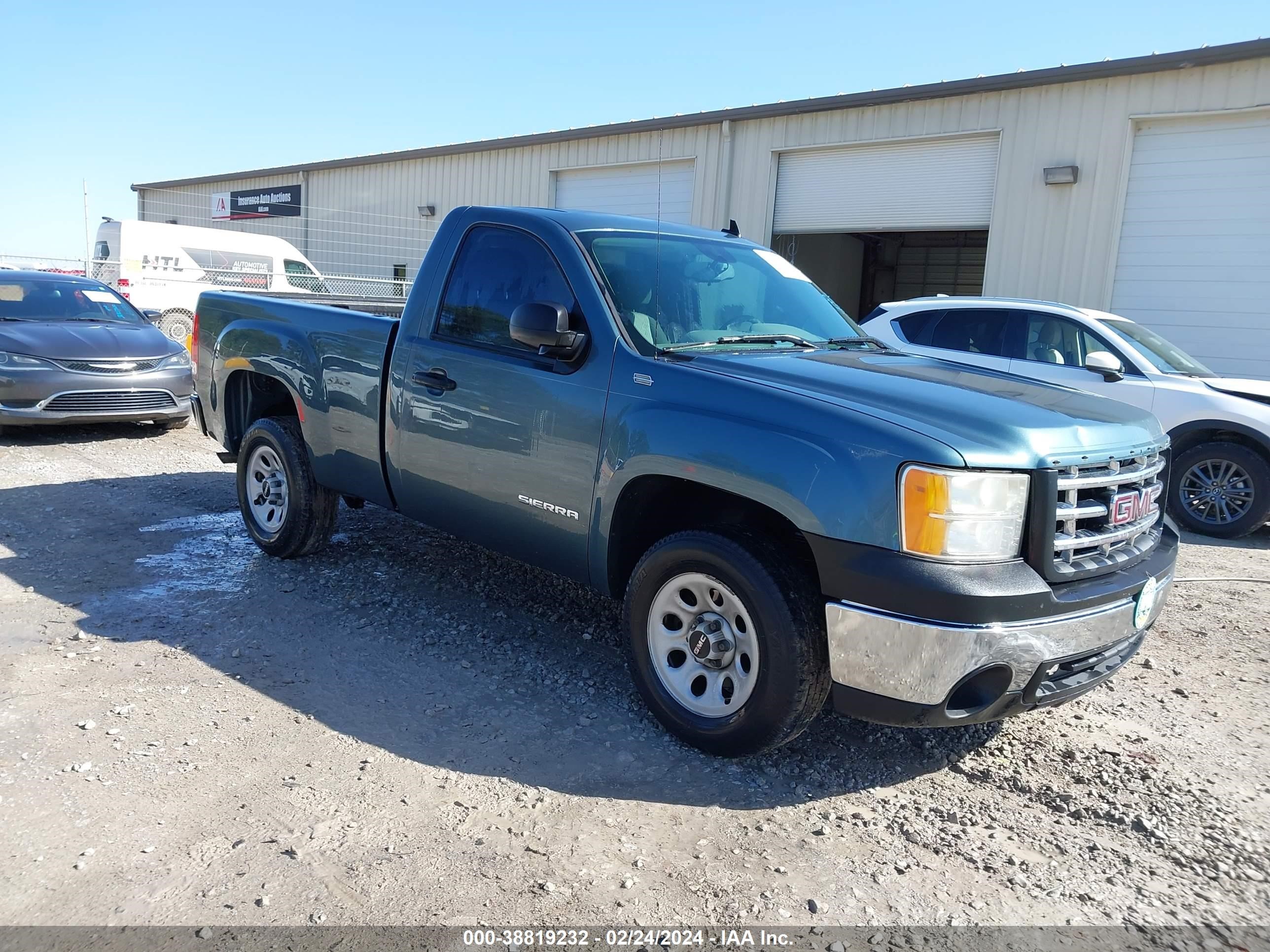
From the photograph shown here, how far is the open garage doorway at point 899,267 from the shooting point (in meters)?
22.1

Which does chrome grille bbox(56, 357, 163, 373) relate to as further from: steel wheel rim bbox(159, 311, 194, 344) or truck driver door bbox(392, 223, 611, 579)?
steel wheel rim bbox(159, 311, 194, 344)

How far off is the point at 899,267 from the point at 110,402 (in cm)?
1974

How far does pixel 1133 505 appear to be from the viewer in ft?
11.3

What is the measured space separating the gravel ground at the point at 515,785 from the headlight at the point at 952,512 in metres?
0.95

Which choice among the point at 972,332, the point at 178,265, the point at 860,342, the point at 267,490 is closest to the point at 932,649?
the point at 860,342

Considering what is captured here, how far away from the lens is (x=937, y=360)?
4.39 metres

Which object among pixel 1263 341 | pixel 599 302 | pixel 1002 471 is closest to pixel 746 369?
pixel 599 302

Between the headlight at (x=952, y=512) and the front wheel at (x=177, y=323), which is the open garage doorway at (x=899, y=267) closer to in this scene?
the front wheel at (x=177, y=323)

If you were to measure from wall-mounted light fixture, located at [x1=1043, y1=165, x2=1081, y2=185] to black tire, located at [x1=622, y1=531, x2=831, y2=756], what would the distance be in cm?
1171

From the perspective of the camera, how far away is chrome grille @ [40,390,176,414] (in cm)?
902

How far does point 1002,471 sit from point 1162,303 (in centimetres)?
1142

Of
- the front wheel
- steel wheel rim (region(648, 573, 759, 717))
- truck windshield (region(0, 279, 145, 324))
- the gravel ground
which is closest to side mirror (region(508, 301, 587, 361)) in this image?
steel wheel rim (region(648, 573, 759, 717))

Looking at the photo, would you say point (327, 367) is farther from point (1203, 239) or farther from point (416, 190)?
point (416, 190)

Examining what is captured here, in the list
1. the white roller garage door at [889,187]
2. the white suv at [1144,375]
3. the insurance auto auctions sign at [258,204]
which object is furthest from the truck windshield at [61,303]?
the insurance auto auctions sign at [258,204]
